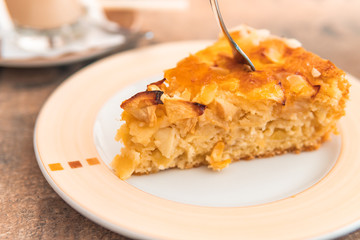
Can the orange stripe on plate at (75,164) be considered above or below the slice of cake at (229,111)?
below

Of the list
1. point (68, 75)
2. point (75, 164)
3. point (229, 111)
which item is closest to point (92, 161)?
point (75, 164)

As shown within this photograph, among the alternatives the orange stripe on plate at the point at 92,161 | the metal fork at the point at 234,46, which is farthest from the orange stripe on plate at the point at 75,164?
the metal fork at the point at 234,46

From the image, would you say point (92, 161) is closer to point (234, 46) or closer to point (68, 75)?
point (234, 46)

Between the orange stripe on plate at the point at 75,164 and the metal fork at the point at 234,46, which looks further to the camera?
the metal fork at the point at 234,46

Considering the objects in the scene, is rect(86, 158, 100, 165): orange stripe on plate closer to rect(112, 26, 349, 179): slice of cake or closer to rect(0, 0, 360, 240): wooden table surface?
rect(112, 26, 349, 179): slice of cake

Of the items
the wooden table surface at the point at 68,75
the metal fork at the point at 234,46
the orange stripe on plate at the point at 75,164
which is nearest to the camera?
the wooden table surface at the point at 68,75

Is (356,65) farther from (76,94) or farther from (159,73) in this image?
(76,94)

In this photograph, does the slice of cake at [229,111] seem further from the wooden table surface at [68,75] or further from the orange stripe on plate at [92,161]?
the wooden table surface at [68,75]
